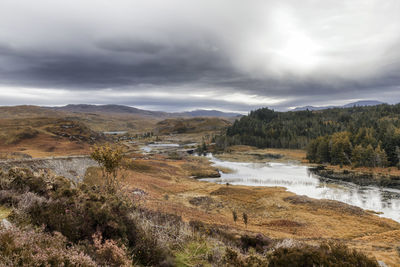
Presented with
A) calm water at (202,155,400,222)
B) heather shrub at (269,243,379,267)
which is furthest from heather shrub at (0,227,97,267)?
calm water at (202,155,400,222)

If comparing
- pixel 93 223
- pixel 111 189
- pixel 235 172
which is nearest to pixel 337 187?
pixel 235 172

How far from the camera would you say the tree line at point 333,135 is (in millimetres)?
67375

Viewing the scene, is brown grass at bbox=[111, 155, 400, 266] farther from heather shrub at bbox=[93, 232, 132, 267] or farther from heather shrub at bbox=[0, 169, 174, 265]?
heather shrub at bbox=[93, 232, 132, 267]

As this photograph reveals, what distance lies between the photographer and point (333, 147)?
73125 mm

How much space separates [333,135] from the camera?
86000 mm

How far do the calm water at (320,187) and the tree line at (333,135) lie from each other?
732 inches

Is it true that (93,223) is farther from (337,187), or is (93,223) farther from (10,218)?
(337,187)

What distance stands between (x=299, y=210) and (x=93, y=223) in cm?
2972

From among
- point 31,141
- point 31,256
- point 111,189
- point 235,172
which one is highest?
point 31,256

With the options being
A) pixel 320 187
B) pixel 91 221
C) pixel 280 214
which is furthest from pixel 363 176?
pixel 91 221

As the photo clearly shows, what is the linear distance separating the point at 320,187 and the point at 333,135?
163 feet

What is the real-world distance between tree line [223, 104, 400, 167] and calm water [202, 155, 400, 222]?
1859 centimetres

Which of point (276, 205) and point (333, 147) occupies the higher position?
point (333, 147)

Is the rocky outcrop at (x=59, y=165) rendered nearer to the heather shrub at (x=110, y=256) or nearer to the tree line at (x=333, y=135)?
the heather shrub at (x=110, y=256)
